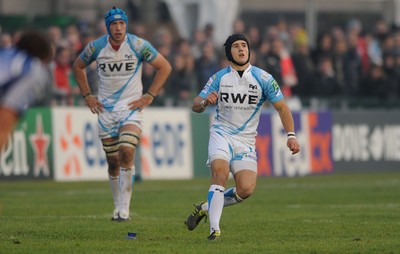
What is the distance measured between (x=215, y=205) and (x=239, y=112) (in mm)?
1258

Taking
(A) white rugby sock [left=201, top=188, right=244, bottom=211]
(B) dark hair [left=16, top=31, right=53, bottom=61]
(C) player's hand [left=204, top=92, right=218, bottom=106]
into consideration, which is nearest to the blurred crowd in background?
(A) white rugby sock [left=201, top=188, right=244, bottom=211]

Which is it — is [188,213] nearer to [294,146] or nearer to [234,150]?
[234,150]

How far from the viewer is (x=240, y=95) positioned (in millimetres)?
14664

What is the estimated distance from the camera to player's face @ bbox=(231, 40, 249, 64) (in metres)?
14.6

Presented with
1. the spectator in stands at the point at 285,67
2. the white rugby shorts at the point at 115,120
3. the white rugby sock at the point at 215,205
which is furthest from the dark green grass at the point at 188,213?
the spectator in stands at the point at 285,67

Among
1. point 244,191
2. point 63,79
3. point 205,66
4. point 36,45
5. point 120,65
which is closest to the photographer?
point 36,45

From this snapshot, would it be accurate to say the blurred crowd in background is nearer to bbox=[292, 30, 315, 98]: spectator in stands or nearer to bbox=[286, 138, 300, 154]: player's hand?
bbox=[292, 30, 315, 98]: spectator in stands

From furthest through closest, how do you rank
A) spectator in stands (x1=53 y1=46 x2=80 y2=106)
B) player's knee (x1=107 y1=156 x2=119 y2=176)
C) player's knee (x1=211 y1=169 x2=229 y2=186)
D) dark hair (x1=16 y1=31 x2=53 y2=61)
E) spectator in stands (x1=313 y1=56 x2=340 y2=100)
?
spectator in stands (x1=313 y1=56 x2=340 y2=100) < spectator in stands (x1=53 y1=46 x2=80 y2=106) < player's knee (x1=107 y1=156 x2=119 y2=176) < player's knee (x1=211 y1=169 x2=229 y2=186) < dark hair (x1=16 y1=31 x2=53 y2=61)

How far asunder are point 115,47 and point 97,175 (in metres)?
9.56

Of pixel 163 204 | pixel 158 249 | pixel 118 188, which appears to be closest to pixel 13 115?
pixel 158 249

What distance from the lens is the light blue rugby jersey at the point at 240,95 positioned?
14.7 metres

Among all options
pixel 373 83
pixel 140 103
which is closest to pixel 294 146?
pixel 140 103

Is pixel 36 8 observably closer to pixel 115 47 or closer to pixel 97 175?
pixel 97 175

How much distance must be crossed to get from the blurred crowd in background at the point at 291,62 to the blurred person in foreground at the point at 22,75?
15.0 metres
